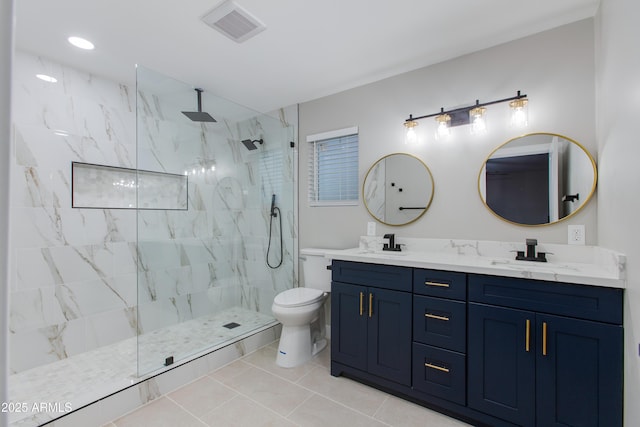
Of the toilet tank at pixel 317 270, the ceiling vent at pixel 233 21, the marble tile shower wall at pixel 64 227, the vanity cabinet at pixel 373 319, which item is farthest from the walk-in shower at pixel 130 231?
the vanity cabinet at pixel 373 319

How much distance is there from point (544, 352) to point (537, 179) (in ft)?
3.71

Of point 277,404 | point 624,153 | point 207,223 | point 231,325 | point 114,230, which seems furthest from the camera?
point 207,223

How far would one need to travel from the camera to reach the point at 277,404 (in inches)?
76.1

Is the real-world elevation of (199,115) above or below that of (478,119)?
above

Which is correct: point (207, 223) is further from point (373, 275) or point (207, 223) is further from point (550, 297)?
point (550, 297)

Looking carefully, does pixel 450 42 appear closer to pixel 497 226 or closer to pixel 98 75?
pixel 497 226

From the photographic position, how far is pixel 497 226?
6.93ft

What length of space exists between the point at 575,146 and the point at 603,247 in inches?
25.8

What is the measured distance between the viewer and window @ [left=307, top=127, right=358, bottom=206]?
2863 millimetres

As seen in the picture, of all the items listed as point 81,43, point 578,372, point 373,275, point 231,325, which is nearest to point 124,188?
point 81,43

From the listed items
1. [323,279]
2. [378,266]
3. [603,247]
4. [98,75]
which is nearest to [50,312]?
[98,75]

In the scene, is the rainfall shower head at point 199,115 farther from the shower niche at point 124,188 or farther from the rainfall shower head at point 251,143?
the shower niche at point 124,188

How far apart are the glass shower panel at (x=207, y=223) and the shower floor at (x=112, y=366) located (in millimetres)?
17

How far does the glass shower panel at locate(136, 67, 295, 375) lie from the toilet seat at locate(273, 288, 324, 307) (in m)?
0.55
